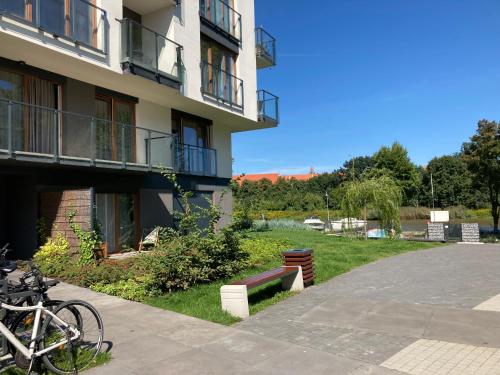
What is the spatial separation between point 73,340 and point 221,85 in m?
15.1

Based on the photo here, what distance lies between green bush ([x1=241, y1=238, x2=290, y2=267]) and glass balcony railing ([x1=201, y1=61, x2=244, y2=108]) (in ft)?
21.0

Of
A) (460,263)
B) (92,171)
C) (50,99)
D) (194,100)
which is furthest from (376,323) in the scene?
(194,100)

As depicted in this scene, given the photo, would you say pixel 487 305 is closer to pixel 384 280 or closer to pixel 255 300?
pixel 384 280

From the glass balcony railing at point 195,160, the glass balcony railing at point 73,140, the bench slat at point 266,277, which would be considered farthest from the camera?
the glass balcony railing at point 195,160

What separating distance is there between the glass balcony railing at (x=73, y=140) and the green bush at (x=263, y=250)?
3911 mm

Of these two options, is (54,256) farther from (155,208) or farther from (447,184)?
(447,184)

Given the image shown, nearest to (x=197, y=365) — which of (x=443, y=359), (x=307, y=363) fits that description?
(x=307, y=363)

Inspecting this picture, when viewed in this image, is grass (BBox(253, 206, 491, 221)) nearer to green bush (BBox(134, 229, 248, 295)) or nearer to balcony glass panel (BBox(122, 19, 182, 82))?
balcony glass panel (BBox(122, 19, 182, 82))

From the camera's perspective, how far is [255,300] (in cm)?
865

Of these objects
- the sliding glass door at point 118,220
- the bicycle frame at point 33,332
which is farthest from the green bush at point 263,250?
the bicycle frame at point 33,332

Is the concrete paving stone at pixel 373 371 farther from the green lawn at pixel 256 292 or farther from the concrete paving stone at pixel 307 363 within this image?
the green lawn at pixel 256 292

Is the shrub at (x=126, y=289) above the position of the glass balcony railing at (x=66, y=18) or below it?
below

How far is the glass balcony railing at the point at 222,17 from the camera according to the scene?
1831 cm

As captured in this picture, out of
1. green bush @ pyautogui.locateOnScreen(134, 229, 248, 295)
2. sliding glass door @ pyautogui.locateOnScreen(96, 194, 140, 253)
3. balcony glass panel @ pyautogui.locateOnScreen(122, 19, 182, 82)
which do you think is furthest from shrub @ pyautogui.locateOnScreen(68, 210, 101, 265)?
balcony glass panel @ pyautogui.locateOnScreen(122, 19, 182, 82)
